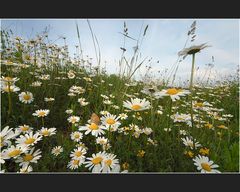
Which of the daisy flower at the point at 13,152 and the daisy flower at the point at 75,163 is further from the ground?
the daisy flower at the point at 13,152

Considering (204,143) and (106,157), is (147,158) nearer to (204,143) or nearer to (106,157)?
(106,157)

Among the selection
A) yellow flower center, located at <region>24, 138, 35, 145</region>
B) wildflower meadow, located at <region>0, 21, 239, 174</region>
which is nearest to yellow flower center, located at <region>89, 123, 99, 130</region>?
wildflower meadow, located at <region>0, 21, 239, 174</region>

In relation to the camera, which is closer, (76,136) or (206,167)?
(206,167)

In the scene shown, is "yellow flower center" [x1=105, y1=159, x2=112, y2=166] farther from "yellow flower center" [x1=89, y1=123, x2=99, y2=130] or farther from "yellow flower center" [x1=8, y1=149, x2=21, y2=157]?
"yellow flower center" [x1=8, y1=149, x2=21, y2=157]

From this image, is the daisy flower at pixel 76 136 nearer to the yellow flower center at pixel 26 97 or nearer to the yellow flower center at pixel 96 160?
the yellow flower center at pixel 96 160

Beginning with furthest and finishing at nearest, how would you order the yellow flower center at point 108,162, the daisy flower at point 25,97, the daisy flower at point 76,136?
the daisy flower at point 25,97
the daisy flower at point 76,136
the yellow flower center at point 108,162

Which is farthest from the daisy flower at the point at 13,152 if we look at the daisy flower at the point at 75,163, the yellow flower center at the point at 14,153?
the daisy flower at the point at 75,163

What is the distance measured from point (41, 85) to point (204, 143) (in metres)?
1.77

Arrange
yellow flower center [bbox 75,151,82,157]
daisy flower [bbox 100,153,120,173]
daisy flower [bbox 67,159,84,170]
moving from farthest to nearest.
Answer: yellow flower center [bbox 75,151,82,157] < daisy flower [bbox 67,159,84,170] < daisy flower [bbox 100,153,120,173]

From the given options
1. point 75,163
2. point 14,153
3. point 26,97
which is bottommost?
point 75,163

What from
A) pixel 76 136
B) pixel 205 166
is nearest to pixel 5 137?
pixel 76 136

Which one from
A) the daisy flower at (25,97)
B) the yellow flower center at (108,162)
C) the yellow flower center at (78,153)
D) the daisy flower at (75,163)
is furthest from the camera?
the daisy flower at (25,97)

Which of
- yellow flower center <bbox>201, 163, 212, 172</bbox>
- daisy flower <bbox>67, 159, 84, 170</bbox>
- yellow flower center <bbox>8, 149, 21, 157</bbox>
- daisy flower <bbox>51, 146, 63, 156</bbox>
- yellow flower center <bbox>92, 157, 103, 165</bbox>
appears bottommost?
daisy flower <bbox>67, 159, 84, 170</bbox>

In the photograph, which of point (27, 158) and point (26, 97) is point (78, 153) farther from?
point (26, 97)
